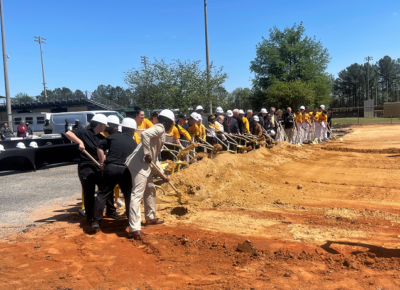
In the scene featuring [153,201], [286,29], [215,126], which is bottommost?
[153,201]

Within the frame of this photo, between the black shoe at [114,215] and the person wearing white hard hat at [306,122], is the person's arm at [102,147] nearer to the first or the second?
the black shoe at [114,215]

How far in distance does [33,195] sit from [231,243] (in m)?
5.84

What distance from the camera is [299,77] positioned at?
39062mm

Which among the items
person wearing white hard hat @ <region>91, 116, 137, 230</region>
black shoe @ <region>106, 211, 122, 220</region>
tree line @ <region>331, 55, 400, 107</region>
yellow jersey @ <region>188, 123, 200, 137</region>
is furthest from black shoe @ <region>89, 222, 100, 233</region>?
tree line @ <region>331, 55, 400, 107</region>

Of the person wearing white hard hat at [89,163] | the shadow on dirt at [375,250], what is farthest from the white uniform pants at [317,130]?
the person wearing white hard hat at [89,163]

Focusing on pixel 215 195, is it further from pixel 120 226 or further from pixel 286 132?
pixel 286 132

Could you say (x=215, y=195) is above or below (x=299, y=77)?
below

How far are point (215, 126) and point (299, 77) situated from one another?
101 feet

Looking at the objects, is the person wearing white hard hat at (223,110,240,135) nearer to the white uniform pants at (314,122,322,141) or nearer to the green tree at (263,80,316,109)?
the white uniform pants at (314,122,322,141)

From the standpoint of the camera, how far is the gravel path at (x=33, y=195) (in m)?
6.26

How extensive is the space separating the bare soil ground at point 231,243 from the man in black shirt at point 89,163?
1.77 ft

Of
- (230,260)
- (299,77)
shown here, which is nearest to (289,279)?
(230,260)

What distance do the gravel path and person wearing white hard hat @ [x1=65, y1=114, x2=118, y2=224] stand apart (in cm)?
122

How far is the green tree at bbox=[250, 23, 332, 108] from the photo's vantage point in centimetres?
3847
